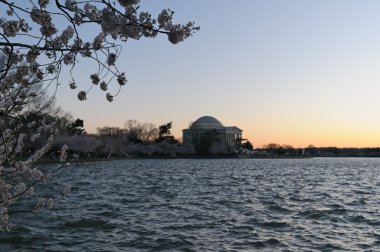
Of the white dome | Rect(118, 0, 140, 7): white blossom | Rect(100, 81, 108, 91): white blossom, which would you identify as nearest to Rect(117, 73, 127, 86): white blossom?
Rect(100, 81, 108, 91): white blossom

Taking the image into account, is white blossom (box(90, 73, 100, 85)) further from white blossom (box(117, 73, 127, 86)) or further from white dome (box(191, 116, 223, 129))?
white dome (box(191, 116, 223, 129))

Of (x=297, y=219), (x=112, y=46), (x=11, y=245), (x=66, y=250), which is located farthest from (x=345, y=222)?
(x=112, y=46)

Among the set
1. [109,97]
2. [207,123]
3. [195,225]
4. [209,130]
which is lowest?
[195,225]

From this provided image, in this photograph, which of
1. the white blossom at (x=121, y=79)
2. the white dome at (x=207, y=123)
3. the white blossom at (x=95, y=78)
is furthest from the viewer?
the white dome at (x=207, y=123)

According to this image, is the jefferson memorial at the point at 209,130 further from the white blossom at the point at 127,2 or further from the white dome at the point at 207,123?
the white blossom at the point at 127,2

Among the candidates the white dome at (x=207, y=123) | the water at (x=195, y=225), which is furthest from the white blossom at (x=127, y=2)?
the white dome at (x=207, y=123)

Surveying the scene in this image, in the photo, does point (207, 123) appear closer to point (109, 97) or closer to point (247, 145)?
point (247, 145)

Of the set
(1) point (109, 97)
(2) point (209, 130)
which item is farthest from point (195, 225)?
(2) point (209, 130)

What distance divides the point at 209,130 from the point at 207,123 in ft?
31.5

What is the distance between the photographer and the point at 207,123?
177 metres

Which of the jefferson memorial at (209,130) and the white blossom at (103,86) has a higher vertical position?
the jefferson memorial at (209,130)

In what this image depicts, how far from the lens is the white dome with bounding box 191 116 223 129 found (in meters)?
176

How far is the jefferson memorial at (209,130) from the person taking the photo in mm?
170125

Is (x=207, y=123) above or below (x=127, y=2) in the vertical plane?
above
